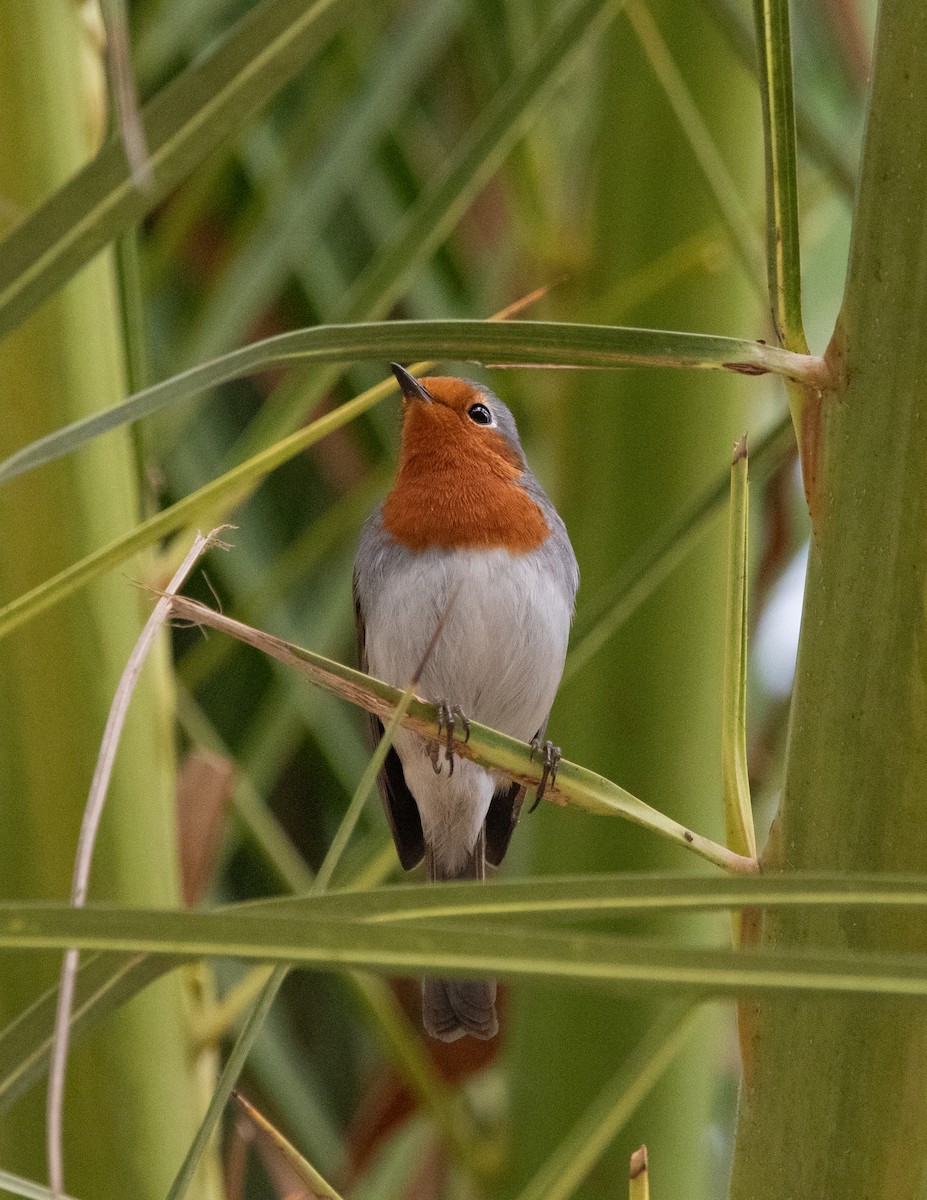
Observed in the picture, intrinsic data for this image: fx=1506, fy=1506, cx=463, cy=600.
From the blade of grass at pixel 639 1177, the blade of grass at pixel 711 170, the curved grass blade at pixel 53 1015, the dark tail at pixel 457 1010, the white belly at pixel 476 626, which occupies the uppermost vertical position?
the blade of grass at pixel 711 170

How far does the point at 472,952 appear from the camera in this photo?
0.57 meters

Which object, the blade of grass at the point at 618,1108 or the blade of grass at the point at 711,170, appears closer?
the blade of grass at the point at 618,1108

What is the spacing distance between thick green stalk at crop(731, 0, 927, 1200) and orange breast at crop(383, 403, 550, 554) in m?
1.26

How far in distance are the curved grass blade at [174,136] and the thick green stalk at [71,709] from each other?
0.53 metres

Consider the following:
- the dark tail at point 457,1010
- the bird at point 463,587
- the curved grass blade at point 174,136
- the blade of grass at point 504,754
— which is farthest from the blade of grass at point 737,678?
the dark tail at point 457,1010

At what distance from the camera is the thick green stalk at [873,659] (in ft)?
2.79

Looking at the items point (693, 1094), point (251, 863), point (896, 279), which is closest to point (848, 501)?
point (896, 279)

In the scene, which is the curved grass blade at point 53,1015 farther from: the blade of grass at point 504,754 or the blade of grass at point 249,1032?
the blade of grass at point 504,754

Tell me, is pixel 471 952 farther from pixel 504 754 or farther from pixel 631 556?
pixel 631 556

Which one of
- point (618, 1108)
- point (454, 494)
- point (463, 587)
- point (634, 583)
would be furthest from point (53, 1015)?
point (454, 494)

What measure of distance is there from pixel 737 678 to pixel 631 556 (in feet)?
3.24

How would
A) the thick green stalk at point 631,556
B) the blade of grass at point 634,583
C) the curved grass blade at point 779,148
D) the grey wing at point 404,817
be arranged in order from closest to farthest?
the curved grass blade at point 779,148 < the blade of grass at point 634,583 < the thick green stalk at point 631,556 < the grey wing at point 404,817

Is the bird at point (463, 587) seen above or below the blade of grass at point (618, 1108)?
above

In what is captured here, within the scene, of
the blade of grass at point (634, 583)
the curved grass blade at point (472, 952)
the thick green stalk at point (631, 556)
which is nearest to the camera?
the curved grass blade at point (472, 952)
